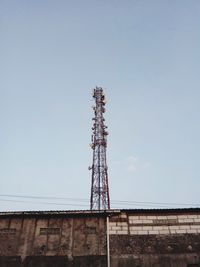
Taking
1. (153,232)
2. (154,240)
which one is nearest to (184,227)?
(153,232)

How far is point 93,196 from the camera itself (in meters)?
20.4

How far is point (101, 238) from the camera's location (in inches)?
547

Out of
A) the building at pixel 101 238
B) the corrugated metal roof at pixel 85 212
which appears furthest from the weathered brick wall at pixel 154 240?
the corrugated metal roof at pixel 85 212

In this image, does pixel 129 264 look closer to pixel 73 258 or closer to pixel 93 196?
pixel 73 258

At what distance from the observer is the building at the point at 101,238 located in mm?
13219

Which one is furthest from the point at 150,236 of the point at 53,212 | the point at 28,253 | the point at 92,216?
the point at 28,253

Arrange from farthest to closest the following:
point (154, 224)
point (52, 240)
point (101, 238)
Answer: point (154, 224)
point (52, 240)
point (101, 238)

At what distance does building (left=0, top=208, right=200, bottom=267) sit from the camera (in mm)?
13219

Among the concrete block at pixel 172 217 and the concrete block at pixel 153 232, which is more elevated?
the concrete block at pixel 172 217

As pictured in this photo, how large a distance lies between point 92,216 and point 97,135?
362 inches

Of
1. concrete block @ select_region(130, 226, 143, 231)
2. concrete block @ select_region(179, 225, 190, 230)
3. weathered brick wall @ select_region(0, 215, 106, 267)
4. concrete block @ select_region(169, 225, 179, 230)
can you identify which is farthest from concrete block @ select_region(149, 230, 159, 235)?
weathered brick wall @ select_region(0, 215, 106, 267)

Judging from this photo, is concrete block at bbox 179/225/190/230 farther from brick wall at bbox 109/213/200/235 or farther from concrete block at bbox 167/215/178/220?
concrete block at bbox 167/215/178/220

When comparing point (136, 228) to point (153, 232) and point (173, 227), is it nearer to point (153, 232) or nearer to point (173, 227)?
point (153, 232)

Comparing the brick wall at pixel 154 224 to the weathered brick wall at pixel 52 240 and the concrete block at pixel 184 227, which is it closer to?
the concrete block at pixel 184 227
